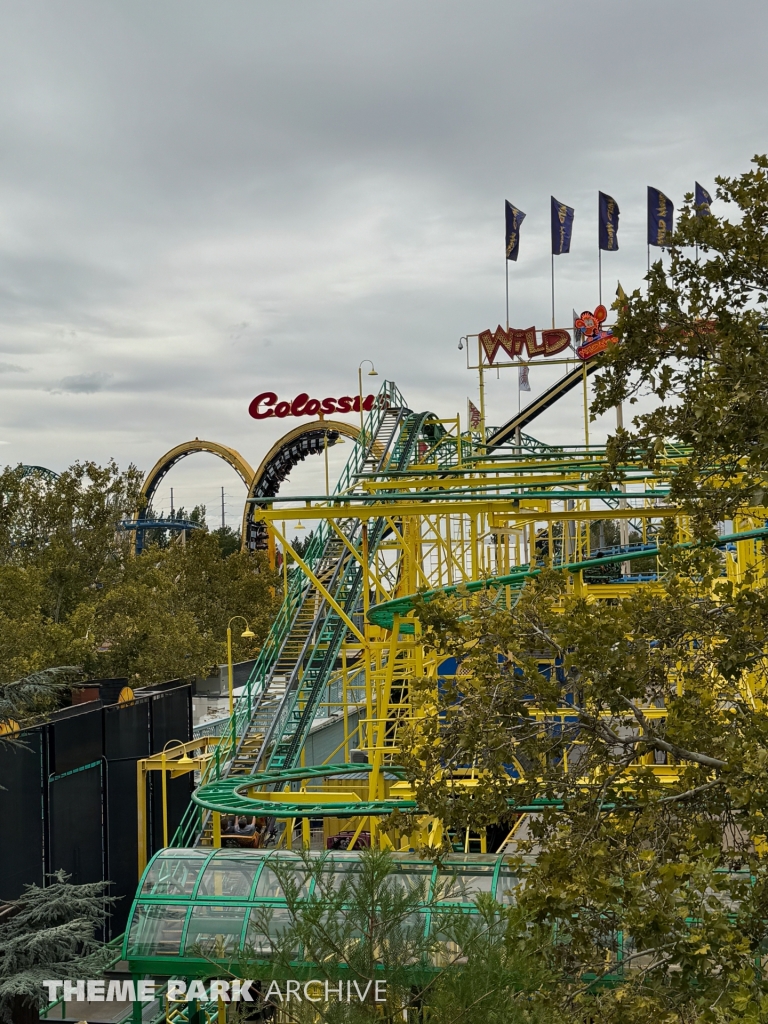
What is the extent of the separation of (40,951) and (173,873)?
1.73 meters

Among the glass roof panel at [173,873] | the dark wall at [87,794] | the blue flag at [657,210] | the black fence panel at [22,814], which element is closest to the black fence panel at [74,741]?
the dark wall at [87,794]

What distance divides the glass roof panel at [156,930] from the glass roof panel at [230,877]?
12.9 inches

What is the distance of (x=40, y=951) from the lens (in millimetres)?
11109

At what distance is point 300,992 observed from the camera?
19.2ft

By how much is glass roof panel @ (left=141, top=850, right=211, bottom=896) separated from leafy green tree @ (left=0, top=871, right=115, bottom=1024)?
853 millimetres

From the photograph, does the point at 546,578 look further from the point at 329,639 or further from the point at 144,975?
the point at 329,639

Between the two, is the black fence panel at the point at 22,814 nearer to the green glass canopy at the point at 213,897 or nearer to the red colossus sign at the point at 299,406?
the green glass canopy at the point at 213,897

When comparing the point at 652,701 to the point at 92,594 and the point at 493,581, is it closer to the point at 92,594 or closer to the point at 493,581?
the point at 493,581

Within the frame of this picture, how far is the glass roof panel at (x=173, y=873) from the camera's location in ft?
34.8

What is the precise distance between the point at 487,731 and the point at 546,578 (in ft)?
4.09

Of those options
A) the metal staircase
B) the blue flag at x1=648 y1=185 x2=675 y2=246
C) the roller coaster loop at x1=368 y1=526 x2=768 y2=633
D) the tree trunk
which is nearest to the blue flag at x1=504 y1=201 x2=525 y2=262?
the blue flag at x1=648 y1=185 x2=675 y2=246

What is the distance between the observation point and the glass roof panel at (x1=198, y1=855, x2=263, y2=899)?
414 inches

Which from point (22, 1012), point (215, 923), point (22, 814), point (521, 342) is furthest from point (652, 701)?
point (521, 342)

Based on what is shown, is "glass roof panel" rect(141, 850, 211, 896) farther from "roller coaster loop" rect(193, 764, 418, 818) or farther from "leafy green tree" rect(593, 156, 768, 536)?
"leafy green tree" rect(593, 156, 768, 536)
